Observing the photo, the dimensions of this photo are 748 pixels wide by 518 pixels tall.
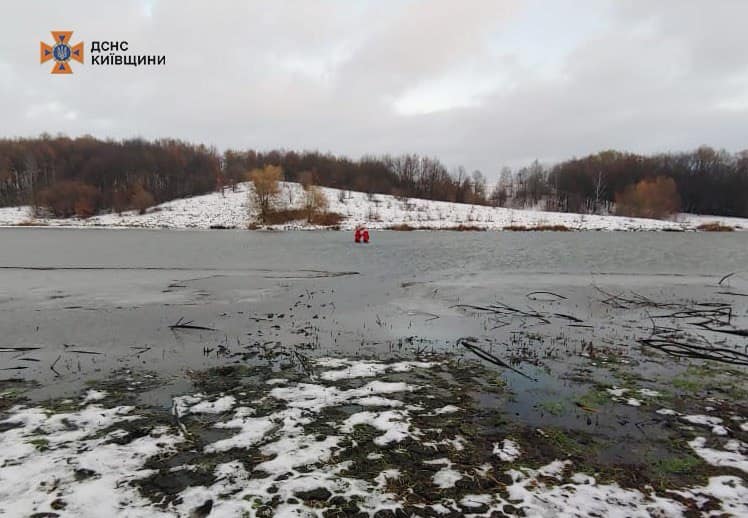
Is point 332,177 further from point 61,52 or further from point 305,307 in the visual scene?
point 305,307

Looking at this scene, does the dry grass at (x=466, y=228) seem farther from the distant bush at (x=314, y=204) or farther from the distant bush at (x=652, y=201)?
the distant bush at (x=652, y=201)

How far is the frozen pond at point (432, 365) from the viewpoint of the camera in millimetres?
4262

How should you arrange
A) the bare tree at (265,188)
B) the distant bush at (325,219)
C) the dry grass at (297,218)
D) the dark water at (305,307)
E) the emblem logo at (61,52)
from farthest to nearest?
the dry grass at (297,218), the distant bush at (325,219), the bare tree at (265,188), the emblem logo at (61,52), the dark water at (305,307)

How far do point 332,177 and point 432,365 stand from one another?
10620 centimetres

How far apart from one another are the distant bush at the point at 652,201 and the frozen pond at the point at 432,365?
228 feet

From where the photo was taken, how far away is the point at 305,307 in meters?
11.8

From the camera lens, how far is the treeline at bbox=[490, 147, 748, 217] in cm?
8500

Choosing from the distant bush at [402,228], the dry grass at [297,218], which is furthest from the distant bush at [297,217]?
the distant bush at [402,228]

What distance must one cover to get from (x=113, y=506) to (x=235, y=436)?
138 centimetres

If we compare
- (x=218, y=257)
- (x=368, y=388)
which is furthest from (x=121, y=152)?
(x=368, y=388)

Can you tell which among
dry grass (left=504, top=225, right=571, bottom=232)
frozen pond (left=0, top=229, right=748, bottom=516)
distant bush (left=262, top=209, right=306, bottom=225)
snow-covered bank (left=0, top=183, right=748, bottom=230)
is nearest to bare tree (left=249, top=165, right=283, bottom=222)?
distant bush (left=262, top=209, right=306, bottom=225)

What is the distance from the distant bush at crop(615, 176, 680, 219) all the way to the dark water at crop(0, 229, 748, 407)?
60.1m

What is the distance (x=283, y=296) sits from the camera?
13.4 metres

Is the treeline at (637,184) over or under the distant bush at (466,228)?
over
